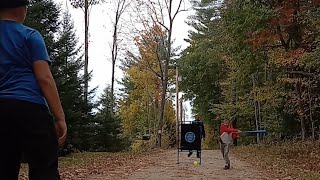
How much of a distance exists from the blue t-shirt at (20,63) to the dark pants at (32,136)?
6 centimetres

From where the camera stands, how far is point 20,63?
9.66 ft

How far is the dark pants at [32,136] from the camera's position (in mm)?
2840

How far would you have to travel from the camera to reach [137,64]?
137ft

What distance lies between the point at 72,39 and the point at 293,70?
37.1ft

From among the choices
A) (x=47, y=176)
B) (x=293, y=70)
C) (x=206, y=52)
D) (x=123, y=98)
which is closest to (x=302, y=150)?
(x=293, y=70)

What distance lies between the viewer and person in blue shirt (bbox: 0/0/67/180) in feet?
9.34

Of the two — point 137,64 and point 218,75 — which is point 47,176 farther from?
point 218,75

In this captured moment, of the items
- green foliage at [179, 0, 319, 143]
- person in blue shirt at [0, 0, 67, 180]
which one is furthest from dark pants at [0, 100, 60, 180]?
green foliage at [179, 0, 319, 143]

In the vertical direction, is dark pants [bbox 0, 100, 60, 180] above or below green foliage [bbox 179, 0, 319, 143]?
below

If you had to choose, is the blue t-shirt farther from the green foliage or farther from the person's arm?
the green foliage

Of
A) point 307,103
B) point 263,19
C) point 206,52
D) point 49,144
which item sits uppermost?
point 206,52

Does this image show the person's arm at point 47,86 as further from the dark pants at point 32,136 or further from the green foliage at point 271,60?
the green foliage at point 271,60

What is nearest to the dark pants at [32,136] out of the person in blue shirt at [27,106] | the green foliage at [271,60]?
the person in blue shirt at [27,106]

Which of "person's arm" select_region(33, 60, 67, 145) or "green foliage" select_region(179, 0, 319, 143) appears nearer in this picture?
"person's arm" select_region(33, 60, 67, 145)
